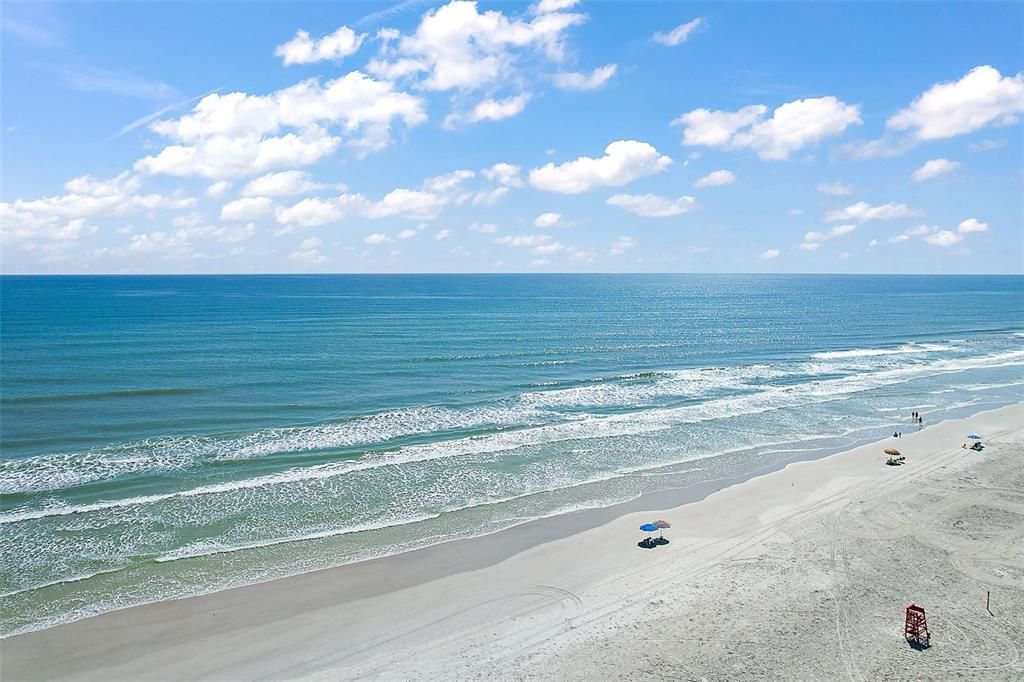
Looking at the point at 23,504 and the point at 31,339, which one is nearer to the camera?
the point at 23,504

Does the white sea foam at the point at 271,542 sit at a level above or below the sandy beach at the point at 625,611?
above

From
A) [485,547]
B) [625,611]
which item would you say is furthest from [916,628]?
[485,547]

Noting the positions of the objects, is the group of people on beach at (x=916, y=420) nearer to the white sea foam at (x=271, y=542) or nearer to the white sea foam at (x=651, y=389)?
the white sea foam at (x=651, y=389)

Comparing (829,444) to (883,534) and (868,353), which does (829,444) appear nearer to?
(883,534)

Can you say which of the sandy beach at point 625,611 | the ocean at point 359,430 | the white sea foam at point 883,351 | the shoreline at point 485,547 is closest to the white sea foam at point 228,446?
the ocean at point 359,430

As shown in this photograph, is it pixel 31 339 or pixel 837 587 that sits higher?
pixel 31 339

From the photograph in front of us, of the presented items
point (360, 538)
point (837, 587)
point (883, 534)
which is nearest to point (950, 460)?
point (883, 534)
